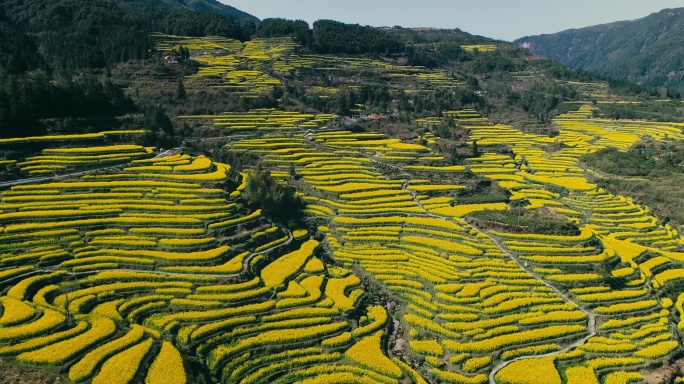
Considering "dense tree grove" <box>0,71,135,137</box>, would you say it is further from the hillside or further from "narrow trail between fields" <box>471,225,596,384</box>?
"narrow trail between fields" <box>471,225,596,384</box>

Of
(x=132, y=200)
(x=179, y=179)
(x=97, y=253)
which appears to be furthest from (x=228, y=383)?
(x=179, y=179)

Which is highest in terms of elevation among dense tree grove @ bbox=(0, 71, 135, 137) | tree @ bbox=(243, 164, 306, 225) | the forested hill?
the forested hill

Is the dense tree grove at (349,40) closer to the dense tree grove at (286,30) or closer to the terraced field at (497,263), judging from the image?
the dense tree grove at (286,30)

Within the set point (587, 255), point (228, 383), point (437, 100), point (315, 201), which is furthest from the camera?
point (437, 100)

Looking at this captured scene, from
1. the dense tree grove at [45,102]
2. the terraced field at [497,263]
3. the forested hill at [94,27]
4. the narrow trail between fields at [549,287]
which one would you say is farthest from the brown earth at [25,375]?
the forested hill at [94,27]

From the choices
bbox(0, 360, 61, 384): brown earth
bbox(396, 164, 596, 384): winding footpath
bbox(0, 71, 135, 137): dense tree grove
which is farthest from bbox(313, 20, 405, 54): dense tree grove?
bbox(0, 360, 61, 384): brown earth

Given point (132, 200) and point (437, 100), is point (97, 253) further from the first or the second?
point (437, 100)

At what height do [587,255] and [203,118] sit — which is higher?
[203,118]

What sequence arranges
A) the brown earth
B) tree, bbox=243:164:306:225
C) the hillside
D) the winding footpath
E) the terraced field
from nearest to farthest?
1. the brown earth
2. the hillside
3. the winding footpath
4. the terraced field
5. tree, bbox=243:164:306:225
